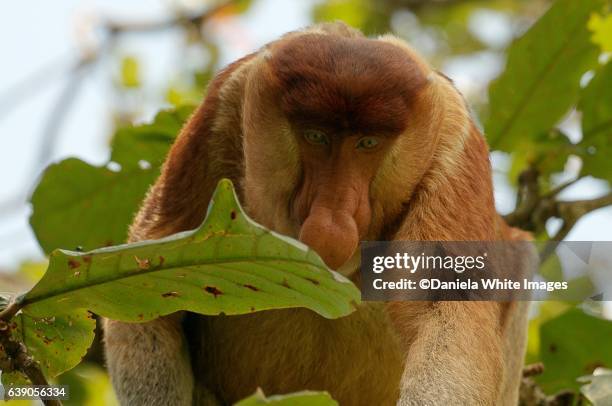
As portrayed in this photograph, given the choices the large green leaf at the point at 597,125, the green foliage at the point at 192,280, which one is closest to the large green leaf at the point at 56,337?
the green foliage at the point at 192,280

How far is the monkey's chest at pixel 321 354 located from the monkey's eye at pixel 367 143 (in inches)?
32.0

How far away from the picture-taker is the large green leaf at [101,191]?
196 inches

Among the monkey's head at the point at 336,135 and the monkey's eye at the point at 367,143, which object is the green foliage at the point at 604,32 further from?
the monkey's eye at the point at 367,143

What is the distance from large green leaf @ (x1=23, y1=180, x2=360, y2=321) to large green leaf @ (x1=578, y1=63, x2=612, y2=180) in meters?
2.88

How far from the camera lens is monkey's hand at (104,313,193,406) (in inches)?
162

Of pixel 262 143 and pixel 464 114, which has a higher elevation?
pixel 464 114

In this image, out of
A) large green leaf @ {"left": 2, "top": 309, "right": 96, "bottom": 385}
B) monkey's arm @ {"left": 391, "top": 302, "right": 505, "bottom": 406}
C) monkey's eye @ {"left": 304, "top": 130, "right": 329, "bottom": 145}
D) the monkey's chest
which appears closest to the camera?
large green leaf @ {"left": 2, "top": 309, "right": 96, "bottom": 385}

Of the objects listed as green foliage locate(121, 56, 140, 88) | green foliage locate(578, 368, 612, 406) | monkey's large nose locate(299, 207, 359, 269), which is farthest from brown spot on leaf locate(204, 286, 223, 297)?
green foliage locate(121, 56, 140, 88)

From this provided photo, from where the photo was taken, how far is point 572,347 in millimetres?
4602

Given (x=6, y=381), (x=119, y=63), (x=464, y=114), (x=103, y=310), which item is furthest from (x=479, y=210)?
(x=119, y=63)

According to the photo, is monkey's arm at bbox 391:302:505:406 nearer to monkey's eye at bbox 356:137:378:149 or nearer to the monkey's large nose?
the monkey's large nose

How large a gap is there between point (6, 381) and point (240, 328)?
159 centimetres

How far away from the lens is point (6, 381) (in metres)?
2.96

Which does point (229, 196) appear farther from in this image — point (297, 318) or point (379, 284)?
point (297, 318)
